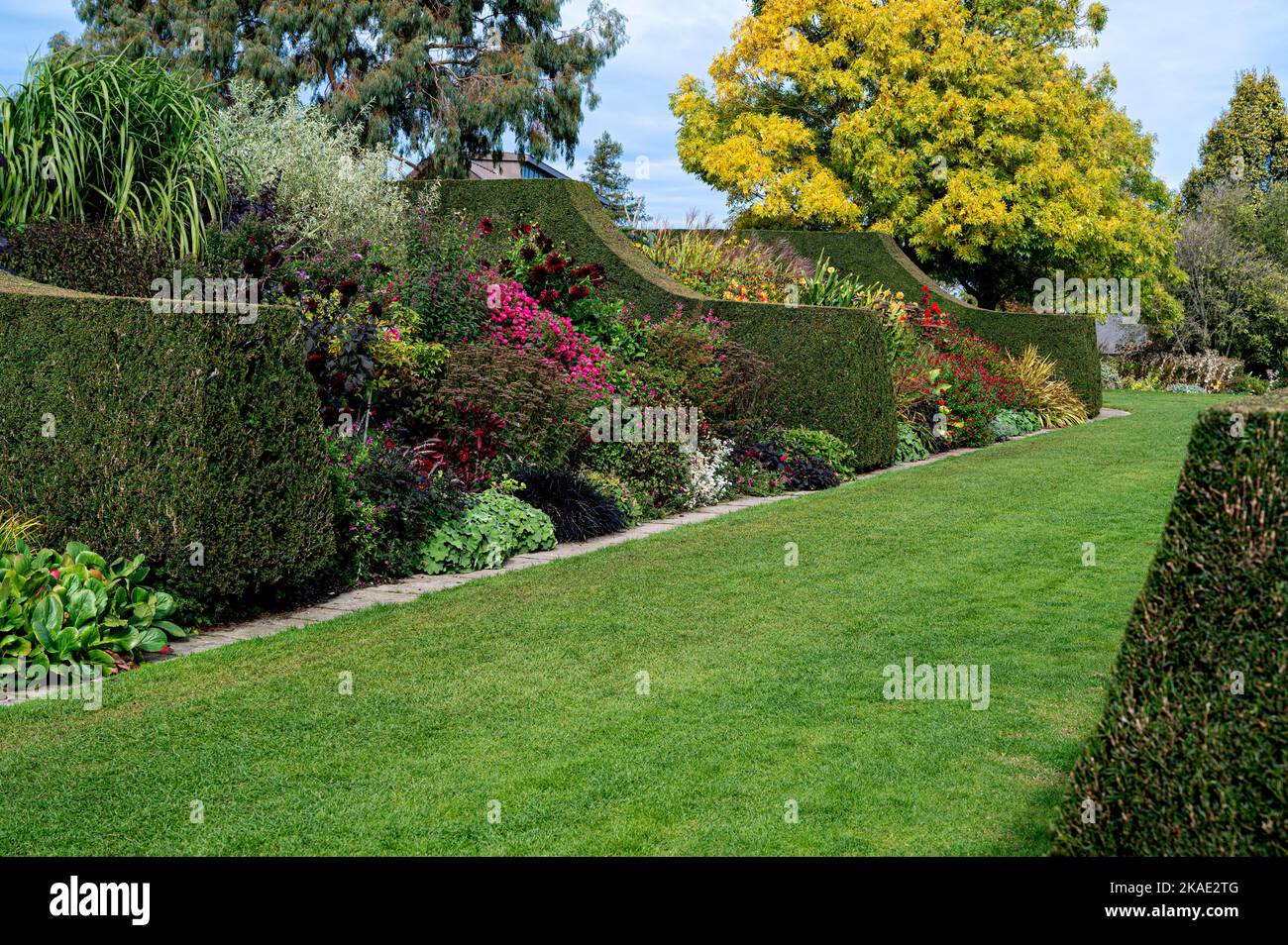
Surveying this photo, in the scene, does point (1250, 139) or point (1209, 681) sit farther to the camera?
point (1250, 139)

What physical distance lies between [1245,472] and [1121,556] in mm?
6148

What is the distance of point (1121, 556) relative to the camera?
854cm

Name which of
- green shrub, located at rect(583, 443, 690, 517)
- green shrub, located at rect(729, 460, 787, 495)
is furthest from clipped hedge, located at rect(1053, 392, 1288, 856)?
green shrub, located at rect(729, 460, 787, 495)

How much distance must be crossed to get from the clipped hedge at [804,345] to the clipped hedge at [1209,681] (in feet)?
34.9

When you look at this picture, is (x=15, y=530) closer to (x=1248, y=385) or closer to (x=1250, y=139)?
(x=1248, y=385)

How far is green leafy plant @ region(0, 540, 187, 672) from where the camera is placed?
5.62 meters

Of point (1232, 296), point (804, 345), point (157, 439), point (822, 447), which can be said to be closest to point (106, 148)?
point (157, 439)

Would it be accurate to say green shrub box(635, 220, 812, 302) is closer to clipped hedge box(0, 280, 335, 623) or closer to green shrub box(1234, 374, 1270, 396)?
clipped hedge box(0, 280, 335, 623)

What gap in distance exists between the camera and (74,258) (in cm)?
837

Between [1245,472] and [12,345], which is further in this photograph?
[12,345]

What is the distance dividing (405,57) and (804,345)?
22.3 metres

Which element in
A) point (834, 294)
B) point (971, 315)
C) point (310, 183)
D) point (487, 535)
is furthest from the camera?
point (971, 315)
